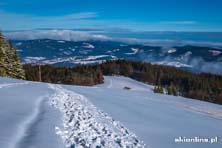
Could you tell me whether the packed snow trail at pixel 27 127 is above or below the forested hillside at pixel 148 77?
above

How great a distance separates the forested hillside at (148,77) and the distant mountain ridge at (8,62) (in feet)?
121

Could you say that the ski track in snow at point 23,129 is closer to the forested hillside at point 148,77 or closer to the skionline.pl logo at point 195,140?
the skionline.pl logo at point 195,140

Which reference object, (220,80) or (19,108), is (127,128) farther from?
(220,80)

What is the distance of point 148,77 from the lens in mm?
165625

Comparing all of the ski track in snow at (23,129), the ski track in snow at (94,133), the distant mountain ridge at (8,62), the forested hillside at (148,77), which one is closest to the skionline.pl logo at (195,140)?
the ski track in snow at (94,133)

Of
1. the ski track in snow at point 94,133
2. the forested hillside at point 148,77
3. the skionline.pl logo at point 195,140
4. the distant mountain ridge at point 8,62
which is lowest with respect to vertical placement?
the forested hillside at point 148,77

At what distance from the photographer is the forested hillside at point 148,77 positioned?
114 meters

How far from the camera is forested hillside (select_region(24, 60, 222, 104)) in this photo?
11419cm

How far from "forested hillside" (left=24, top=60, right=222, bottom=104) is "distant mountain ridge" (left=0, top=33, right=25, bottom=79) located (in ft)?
121

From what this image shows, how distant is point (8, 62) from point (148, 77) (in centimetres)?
11204

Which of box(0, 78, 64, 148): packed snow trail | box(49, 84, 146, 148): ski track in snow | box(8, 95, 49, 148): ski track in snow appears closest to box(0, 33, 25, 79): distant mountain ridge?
box(0, 78, 64, 148): packed snow trail

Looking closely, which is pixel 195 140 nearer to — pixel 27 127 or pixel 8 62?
pixel 27 127

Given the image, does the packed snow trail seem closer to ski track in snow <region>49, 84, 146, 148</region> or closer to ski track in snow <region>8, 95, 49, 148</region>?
ski track in snow <region>8, 95, 49, 148</region>

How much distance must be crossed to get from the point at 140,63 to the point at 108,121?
15929 centimetres
